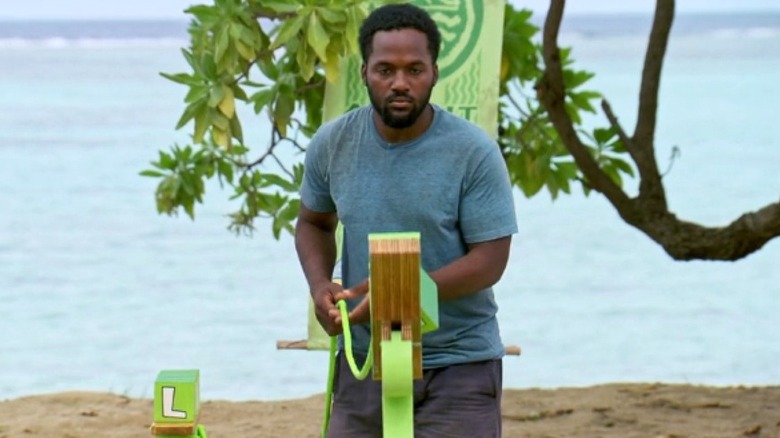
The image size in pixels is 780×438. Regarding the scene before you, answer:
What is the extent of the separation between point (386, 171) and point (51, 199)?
379 inches

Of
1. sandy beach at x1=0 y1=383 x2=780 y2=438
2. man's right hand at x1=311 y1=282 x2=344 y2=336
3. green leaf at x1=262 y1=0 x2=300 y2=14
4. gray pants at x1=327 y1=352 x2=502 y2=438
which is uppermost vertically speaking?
green leaf at x1=262 y1=0 x2=300 y2=14

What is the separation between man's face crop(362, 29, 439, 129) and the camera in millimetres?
A: 3256

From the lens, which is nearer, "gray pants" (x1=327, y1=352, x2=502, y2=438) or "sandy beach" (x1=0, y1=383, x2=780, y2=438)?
"gray pants" (x1=327, y1=352, x2=502, y2=438)

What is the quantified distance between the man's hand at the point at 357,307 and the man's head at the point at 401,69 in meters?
0.35

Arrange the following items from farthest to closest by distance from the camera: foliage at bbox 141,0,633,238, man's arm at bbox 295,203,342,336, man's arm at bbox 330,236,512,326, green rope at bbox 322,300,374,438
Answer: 1. foliage at bbox 141,0,633,238
2. man's arm at bbox 295,203,342,336
3. man's arm at bbox 330,236,512,326
4. green rope at bbox 322,300,374,438

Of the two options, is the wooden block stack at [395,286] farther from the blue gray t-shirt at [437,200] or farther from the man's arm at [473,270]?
the blue gray t-shirt at [437,200]

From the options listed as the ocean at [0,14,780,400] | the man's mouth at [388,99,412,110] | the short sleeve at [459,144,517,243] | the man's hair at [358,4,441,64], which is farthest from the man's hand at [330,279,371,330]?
the ocean at [0,14,780,400]

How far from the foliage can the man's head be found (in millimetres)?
1397

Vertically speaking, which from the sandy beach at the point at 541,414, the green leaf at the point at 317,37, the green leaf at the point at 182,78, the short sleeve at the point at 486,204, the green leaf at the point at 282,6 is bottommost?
the sandy beach at the point at 541,414

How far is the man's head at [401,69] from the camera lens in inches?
128

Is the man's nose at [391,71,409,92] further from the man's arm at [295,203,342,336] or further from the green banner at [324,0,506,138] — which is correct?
the green banner at [324,0,506,138]

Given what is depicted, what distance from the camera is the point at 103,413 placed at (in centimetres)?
616

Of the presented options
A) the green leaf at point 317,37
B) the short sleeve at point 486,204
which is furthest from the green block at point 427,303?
the green leaf at point 317,37

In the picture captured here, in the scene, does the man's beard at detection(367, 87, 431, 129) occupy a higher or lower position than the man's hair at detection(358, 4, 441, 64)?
lower
